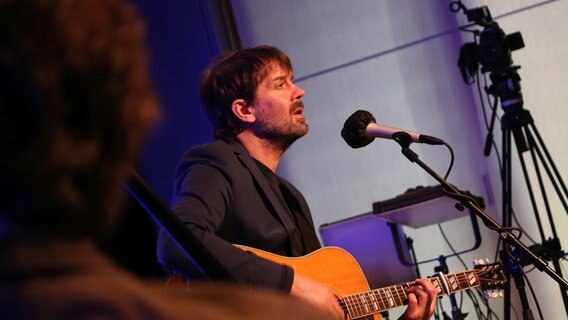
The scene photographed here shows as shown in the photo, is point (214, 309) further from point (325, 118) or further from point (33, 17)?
point (325, 118)

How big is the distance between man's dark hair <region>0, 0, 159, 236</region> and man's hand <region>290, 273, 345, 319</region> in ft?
6.14

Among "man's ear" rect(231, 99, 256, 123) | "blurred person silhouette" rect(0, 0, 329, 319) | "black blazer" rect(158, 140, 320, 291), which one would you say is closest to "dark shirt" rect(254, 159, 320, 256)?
"black blazer" rect(158, 140, 320, 291)

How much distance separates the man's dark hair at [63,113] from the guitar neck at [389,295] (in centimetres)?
209

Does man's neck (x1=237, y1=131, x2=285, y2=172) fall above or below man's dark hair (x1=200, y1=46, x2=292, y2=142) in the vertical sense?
below

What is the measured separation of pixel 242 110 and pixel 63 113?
2.72 meters

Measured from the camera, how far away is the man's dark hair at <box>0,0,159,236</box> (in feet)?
1.93

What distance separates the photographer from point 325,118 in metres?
5.22

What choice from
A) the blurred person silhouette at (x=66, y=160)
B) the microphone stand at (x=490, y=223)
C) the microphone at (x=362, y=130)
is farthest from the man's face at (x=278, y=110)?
the blurred person silhouette at (x=66, y=160)

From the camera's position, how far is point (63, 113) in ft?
1.96

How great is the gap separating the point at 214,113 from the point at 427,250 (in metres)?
2.19

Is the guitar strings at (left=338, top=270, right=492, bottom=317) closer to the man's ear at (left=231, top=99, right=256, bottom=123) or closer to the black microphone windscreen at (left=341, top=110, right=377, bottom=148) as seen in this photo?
the black microphone windscreen at (left=341, top=110, right=377, bottom=148)

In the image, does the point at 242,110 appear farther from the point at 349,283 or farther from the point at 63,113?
the point at 63,113

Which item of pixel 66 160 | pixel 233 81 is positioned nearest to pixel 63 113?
pixel 66 160

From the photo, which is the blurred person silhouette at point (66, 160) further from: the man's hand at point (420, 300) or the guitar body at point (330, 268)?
the man's hand at point (420, 300)
